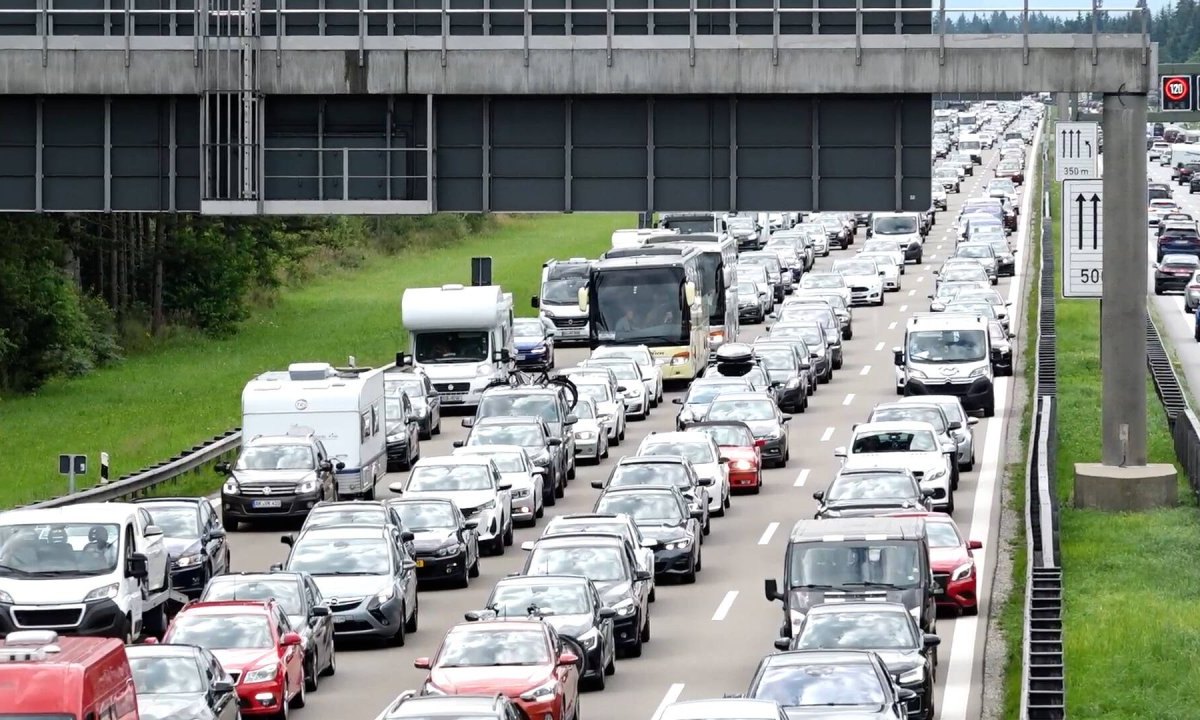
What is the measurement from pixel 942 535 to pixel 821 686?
9667mm

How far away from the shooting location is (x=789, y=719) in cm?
2084

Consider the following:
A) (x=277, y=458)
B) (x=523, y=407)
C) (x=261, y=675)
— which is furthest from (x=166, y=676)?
(x=523, y=407)

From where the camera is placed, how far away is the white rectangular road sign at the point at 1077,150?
47.8 m

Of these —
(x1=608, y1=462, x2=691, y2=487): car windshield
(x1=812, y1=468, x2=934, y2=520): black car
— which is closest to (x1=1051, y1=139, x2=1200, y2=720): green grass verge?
(x1=812, y1=468, x2=934, y2=520): black car

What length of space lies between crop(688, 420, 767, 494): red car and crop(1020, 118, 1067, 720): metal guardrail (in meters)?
4.83

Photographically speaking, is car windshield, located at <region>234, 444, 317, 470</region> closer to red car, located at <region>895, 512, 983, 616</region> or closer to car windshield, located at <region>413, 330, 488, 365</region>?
red car, located at <region>895, 512, 983, 616</region>

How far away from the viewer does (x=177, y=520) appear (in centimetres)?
3325

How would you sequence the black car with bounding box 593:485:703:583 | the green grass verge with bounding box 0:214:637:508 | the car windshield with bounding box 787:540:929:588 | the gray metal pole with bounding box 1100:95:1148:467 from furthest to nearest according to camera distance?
the green grass verge with bounding box 0:214:637:508 < the gray metal pole with bounding box 1100:95:1148:467 < the black car with bounding box 593:485:703:583 < the car windshield with bounding box 787:540:929:588

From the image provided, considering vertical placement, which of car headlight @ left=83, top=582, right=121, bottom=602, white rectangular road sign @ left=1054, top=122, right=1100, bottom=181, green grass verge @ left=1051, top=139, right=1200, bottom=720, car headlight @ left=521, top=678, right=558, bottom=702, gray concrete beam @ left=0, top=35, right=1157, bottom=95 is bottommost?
green grass verge @ left=1051, top=139, right=1200, bottom=720

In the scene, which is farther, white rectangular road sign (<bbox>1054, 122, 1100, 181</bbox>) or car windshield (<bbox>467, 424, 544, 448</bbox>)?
white rectangular road sign (<bbox>1054, 122, 1100, 181</bbox>)

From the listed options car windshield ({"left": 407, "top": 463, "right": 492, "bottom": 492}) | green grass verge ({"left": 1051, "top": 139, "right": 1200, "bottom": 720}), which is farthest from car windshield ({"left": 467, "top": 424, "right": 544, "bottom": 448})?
green grass verge ({"left": 1051, "top": 139, "right": 1200, "bottom": 720})

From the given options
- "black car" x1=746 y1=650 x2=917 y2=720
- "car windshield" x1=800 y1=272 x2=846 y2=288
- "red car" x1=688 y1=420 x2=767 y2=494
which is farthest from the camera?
"car windshield" x1=800 y1=272 x2=846 y2=288

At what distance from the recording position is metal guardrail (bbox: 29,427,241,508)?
39250 mm

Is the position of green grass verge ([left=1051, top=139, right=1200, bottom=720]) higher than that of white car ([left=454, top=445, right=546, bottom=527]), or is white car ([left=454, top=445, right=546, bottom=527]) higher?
white car ([left=454, top=445, right=546, bottom=527])
